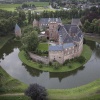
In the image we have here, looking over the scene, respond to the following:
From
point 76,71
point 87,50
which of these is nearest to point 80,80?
point 76,71

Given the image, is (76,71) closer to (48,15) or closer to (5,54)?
(5,54)

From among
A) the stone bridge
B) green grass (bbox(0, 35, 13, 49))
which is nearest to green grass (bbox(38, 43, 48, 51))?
the stone bridge

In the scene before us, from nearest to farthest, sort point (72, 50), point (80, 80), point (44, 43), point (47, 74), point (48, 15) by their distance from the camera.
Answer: point (80, 80)
point (47, 74)
point (72, 50)
point (44, 43)
point (48, 15)

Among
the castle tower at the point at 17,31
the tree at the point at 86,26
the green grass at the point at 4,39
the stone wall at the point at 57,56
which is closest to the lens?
the stone wall at the point at 57,56

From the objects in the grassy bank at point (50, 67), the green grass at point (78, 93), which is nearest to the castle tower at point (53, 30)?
the grassy bank at point (50, 67)

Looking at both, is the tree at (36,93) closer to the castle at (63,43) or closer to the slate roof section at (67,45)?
the castle at (63,43)

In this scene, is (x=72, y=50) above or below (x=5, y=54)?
above

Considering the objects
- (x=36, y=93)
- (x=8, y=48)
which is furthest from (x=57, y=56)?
(x=8, y=48)
